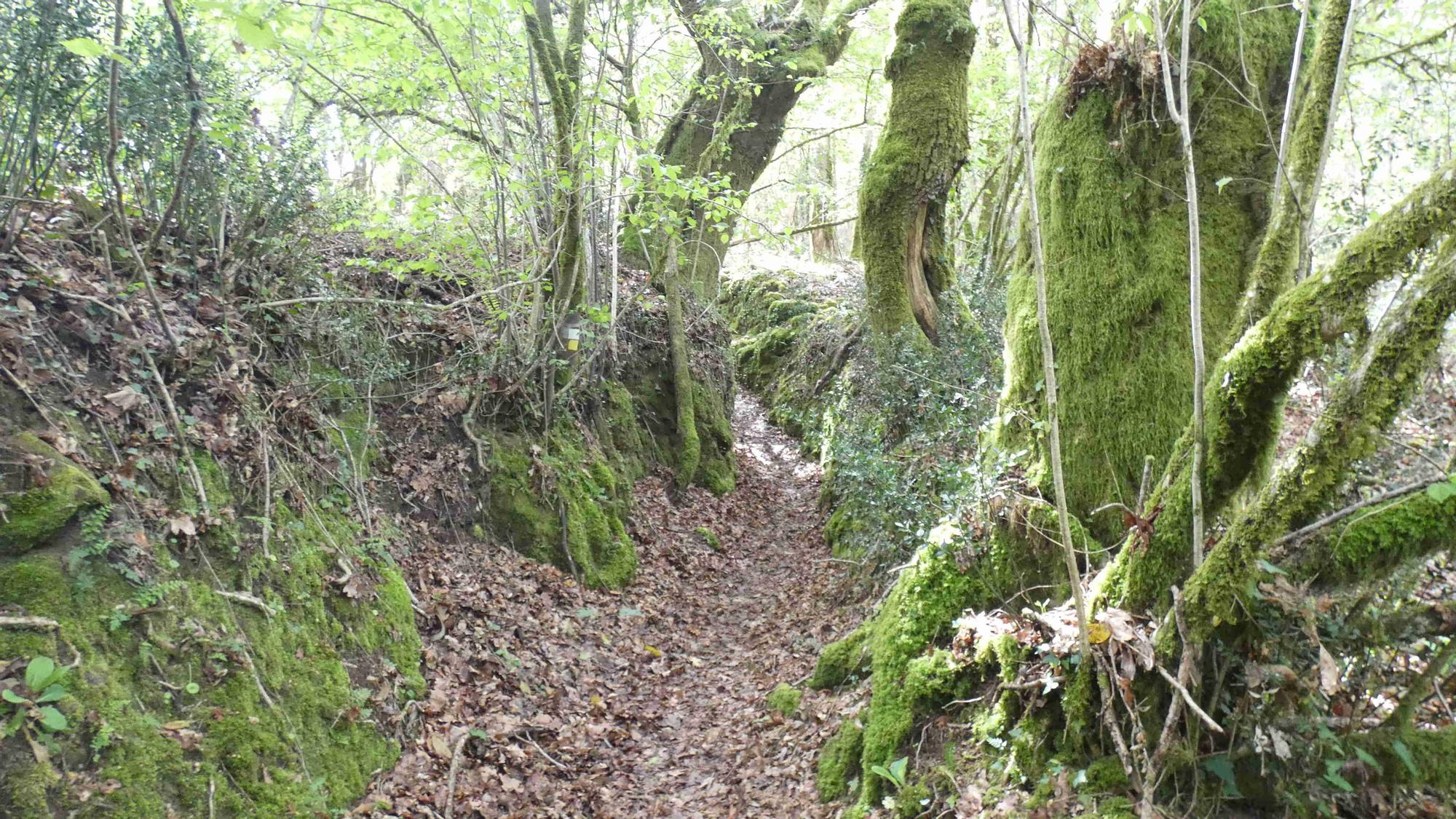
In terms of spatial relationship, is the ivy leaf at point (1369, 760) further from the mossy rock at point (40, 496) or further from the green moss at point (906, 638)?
the mossy rock at point (40, 496)

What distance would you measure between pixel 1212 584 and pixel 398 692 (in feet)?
14.5

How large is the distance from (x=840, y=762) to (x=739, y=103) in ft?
29.3

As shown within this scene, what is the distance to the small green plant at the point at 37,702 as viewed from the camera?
Result: 276cm

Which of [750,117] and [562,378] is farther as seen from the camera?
[750,117]

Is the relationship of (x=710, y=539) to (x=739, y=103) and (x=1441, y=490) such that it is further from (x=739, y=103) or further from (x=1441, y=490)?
(x=1441, y=490)

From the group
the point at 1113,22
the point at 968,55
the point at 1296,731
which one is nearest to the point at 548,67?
the point at 1113,22

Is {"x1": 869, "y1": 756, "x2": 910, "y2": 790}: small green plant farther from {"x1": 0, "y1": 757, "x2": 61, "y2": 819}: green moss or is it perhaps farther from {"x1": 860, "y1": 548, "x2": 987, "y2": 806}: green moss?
{"x1": 0, "y1": 757, "x2": 61, "y2": 819}: green moss

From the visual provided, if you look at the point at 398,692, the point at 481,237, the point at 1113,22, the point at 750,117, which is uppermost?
the point at 750,117

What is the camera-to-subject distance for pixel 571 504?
761 centimetres

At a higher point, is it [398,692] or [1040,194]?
[1040,194]

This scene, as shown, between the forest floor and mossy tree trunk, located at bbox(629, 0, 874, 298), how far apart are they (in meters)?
5.33

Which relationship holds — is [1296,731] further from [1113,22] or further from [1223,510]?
[1113,22]

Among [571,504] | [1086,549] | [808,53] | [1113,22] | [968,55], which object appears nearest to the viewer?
[1086,549]

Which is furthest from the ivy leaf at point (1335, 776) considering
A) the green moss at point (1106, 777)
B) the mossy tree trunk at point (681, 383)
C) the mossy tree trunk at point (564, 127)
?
the mossy tree trunk at point (681, 383)
